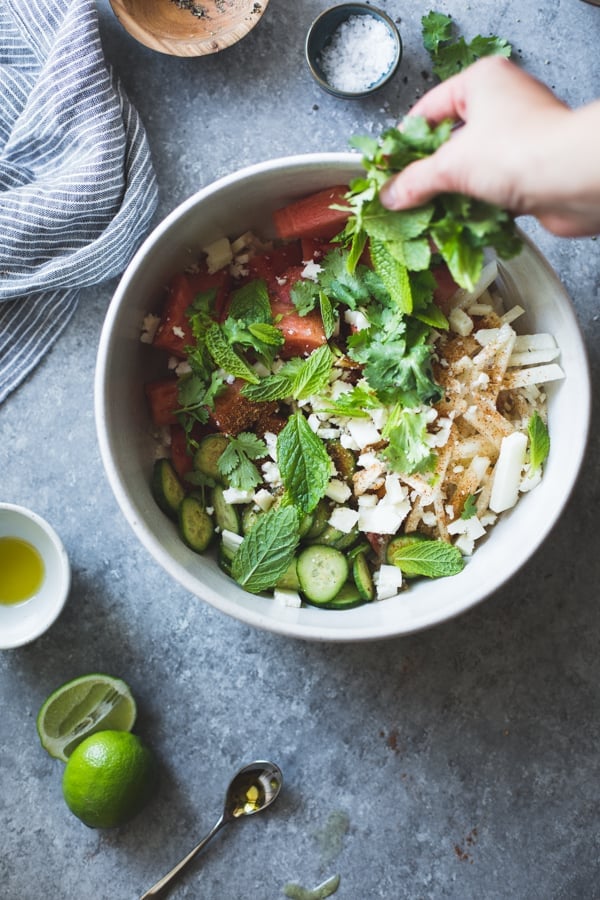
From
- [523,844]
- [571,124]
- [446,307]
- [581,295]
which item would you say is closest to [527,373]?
[446,307]

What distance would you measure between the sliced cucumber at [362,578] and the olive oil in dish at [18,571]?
2.69 ft

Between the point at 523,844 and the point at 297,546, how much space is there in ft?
3.32

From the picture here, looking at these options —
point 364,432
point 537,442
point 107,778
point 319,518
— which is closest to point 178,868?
point 107,778

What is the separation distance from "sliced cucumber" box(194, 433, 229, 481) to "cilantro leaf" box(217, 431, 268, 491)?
0.12 feet

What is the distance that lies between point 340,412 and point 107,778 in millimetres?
1014

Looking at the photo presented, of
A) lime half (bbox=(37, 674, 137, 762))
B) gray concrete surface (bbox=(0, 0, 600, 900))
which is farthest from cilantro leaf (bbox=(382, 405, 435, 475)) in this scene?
lime half (bbox=(37, 674, 137, 762))

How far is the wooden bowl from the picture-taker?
2090 mm

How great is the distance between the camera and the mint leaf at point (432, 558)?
183 cm

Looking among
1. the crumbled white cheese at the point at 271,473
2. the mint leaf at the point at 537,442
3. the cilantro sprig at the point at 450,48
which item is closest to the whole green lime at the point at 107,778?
the crumbled white cheese at the point at 271,473

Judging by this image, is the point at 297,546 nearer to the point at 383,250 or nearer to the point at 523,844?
the point at 383,250

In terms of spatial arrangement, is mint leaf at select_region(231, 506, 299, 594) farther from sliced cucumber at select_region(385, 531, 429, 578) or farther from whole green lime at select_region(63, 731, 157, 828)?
whole green lime at select_region(63, 731, 157, 828)

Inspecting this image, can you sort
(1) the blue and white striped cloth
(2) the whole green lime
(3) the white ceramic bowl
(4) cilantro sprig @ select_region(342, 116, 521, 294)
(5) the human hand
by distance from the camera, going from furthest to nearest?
(1) the blue and white striped cloth < (2) the whole green lime < (3) the white ceramic bowl < (4) cilantro sprig @ select_region(342, 116, 521, 294) < (5) the human hand

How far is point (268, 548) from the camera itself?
71.7 inches

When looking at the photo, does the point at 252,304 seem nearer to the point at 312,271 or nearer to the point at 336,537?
the point at 312,271
